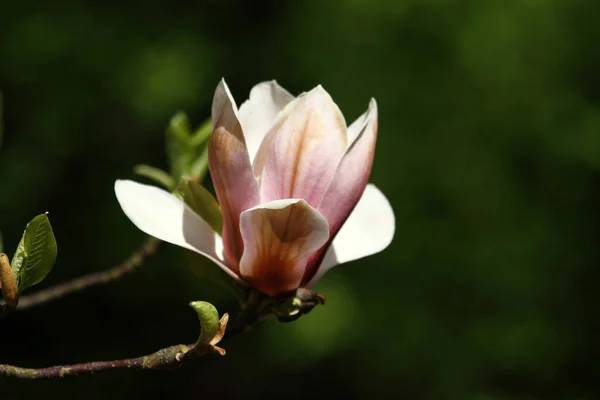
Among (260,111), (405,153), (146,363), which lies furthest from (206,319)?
(405,153)

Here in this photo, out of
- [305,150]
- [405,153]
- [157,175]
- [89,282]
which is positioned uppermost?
[305,150]

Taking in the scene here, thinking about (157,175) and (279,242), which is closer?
(279,242)

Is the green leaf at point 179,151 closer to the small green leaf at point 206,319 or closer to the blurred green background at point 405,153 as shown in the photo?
the small green leaf at point 206,319

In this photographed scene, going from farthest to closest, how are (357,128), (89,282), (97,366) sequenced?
1. (89,282)
2. (357,128)
3. (97,366)

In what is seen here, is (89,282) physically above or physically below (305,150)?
below

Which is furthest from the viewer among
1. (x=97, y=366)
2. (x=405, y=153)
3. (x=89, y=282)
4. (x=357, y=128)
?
(x=405, y=153)

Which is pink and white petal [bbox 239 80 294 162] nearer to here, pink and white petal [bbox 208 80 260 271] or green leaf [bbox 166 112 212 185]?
pink and white petal [bbox 208 80 260 271]

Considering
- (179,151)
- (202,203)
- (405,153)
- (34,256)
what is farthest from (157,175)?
(405,153)

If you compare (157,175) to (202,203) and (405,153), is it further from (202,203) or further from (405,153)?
(405,153)
